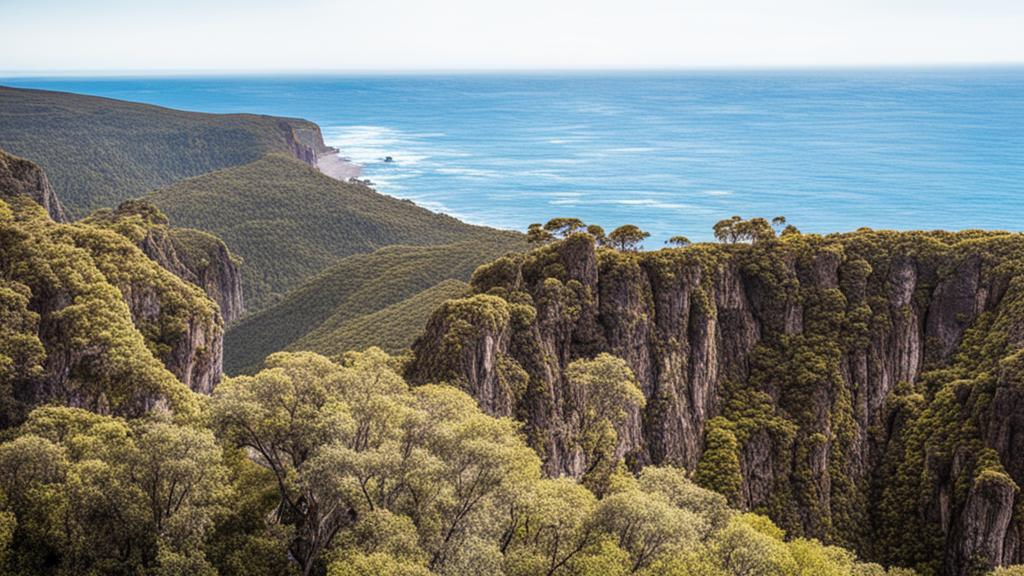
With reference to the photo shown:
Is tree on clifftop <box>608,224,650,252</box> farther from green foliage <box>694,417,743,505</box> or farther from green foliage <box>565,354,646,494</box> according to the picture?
green foliage <box>565,354,646,494</box>

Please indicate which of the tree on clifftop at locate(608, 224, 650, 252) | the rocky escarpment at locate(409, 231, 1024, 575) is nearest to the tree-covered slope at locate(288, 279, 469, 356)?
the tree on clifftop at locate(608, 224, 650, 252)

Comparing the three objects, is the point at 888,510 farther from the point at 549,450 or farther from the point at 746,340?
the point at 549,450

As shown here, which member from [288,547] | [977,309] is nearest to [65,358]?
[288,547]

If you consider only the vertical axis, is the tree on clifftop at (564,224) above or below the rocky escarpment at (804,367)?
above

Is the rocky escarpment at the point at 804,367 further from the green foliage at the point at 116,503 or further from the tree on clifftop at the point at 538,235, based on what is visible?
the green foliage at the point at 116,503

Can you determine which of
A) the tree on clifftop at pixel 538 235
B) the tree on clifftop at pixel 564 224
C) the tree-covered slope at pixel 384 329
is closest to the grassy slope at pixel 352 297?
the tree-covered slope at pixel 384 329
